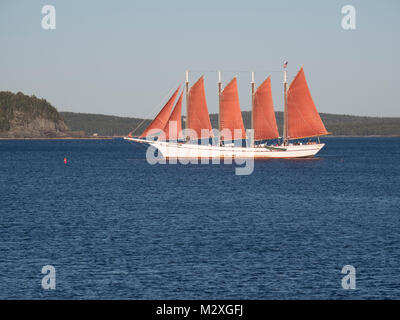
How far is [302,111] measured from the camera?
103 meters

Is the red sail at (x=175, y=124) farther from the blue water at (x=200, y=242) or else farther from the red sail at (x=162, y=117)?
the blue water at (x=200, y=242)

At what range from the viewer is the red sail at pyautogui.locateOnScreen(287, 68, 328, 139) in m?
102

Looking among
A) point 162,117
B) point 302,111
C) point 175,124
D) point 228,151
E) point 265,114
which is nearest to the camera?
point 162,117

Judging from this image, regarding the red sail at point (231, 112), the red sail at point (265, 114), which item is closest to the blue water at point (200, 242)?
the red sail at point (231, 112)

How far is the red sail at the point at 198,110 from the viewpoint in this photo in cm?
10262

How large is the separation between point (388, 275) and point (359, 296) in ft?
11.3

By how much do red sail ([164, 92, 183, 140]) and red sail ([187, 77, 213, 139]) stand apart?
7.42 ft

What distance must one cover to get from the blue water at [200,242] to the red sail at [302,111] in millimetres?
35338

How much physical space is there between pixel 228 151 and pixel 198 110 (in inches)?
515

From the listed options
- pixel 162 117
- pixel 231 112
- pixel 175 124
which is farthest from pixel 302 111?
pixel 162 117

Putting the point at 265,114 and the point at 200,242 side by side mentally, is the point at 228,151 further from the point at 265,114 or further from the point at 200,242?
the point at 200,242

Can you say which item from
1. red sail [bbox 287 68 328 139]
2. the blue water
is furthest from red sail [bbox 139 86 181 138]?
the blue water

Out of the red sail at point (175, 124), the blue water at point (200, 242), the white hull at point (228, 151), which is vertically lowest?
the blue water at point (200, 242)
